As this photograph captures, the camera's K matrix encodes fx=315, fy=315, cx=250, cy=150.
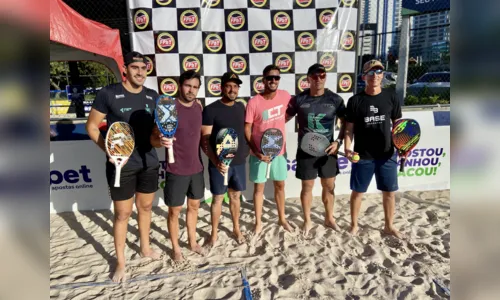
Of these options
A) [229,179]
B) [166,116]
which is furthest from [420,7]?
[166,116]

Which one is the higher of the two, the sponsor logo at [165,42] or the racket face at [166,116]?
the sponsor logo at [165,42]

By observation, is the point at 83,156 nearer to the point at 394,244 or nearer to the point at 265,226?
the point at 265,226

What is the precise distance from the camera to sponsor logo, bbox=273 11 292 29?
4.45 meters

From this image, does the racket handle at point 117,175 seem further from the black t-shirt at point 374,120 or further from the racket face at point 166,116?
the black t-shirt at point 374,120

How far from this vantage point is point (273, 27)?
4.46 metres

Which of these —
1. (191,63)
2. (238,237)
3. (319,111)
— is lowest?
(238,237)

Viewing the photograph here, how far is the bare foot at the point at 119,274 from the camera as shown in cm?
265

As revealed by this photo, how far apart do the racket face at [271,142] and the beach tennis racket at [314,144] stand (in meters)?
0.28

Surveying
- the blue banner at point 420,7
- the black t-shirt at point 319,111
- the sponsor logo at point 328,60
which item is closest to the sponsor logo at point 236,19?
the sponsor logo at point 328,60

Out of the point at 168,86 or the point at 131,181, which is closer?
the point at 131,181

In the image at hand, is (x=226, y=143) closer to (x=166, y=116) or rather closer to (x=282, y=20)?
(x=166, y=116)

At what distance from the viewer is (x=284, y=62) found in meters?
4.56

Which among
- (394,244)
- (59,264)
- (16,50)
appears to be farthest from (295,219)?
(16,50)

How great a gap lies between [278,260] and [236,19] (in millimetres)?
3243
